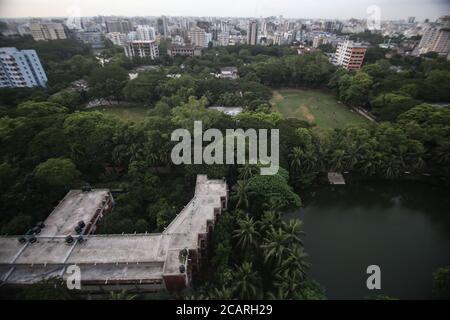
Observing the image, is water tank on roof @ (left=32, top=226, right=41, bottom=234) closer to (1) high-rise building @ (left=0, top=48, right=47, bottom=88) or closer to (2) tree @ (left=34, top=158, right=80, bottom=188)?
(2) tree @ (left=34, top=158, right=80, bottom=188)

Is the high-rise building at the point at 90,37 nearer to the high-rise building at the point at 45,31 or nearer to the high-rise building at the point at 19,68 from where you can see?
the high-rise building at the point at 45,31

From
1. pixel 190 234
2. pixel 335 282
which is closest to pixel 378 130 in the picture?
pixel 335 282

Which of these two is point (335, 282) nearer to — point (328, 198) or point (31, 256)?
point (328, 198)

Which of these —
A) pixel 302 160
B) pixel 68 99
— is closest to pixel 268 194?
pixel 302 160

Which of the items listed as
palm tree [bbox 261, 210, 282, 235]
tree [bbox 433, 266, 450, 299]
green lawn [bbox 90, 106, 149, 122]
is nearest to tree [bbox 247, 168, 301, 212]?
palm tree [bbox 261, 210, 282, 235]

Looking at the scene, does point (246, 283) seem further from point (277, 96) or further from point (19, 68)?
point (19, 68)

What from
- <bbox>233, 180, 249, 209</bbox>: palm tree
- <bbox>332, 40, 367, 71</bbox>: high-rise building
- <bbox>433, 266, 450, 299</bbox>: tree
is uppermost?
→ <bbox>332, 40, 367, 71</bbox>: high-rise building
